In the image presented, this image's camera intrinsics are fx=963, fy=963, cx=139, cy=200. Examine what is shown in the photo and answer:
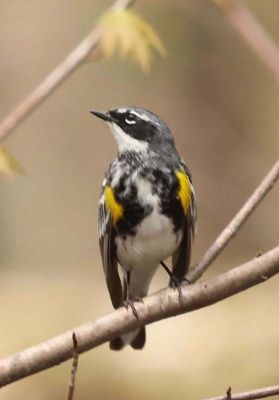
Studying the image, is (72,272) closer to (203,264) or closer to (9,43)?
(9,43)

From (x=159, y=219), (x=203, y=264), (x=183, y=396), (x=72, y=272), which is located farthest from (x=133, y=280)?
(x=72, y=272)

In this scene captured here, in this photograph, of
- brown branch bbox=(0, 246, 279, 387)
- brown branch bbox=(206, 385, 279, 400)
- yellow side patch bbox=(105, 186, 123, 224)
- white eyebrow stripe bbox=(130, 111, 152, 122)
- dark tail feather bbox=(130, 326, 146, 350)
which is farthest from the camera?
dark tail feather bbox=(130, 326, 146, 350)

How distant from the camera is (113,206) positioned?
3.56 m

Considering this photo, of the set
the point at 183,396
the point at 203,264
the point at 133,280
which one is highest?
the point at 203,264

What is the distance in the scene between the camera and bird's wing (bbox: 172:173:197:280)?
3.64m

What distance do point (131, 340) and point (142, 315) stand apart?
0.99 metres

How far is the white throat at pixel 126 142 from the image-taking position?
3.76 meters

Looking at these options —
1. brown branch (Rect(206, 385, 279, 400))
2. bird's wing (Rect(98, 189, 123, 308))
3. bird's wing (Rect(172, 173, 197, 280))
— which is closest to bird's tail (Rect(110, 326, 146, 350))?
bird's wing (Rect(98, 189, 123, 308))

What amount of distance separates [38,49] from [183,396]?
11.8ft

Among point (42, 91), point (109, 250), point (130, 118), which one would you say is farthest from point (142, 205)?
point (42, 91)

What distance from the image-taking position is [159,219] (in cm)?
359

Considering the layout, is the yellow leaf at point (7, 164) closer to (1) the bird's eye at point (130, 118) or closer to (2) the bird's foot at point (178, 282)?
(2) the bird's foot at point (178, 282)

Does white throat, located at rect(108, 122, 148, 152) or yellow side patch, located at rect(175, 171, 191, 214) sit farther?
white throat, located at rect(108, 122, 148, 152)

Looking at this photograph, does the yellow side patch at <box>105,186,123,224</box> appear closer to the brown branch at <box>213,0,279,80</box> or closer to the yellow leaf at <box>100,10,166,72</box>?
the yellow leaf at <box>100,10,166,72</box>
